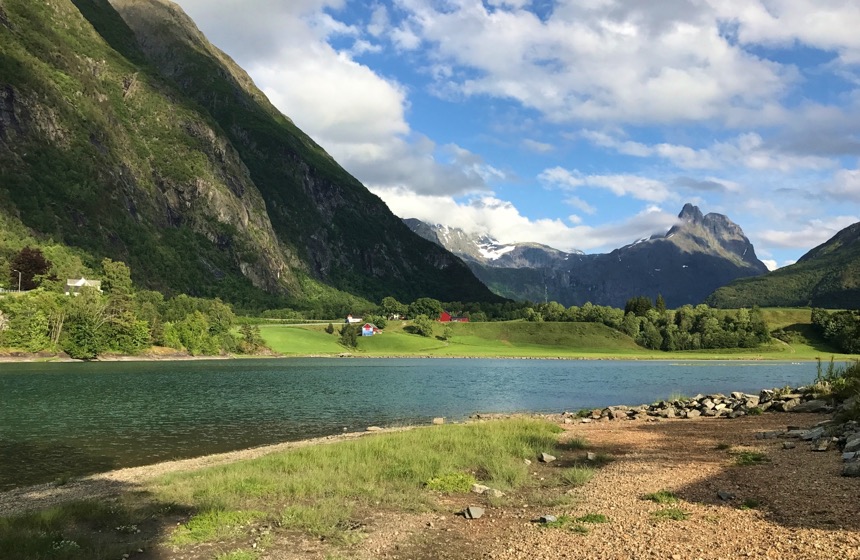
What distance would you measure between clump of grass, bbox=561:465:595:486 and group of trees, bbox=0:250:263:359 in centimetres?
15397

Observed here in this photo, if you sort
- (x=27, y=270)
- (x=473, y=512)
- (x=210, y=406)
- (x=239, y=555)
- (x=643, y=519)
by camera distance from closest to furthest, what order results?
(x=239, y=555) < (x=643, y=519) < (x=473, y=512) < (x=210, y=406) < (x=27, y=270)

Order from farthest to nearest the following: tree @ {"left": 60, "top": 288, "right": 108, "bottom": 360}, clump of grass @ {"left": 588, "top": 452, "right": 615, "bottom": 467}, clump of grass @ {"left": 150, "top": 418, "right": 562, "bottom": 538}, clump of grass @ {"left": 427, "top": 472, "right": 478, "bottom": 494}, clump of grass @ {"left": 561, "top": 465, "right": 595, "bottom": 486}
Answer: tree @ {"left": 60, "top": 288, "right": 108, "bottom": 360} < clump of grass @ {"left": 588, "top": 452, "right": 615, "bottom": 467} < clump of grass @ {"left": 561, "top": 465, "right": 595, "bottom": 486} < clump of grass @ {"left": 427, "top": 472, "right": 478, "bottom": 494} < clump of grass @ {"left": 150, "top": 418, "right": 562, "bottom": 538}

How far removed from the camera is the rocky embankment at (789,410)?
24188mm

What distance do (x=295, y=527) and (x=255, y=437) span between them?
29.1 meters

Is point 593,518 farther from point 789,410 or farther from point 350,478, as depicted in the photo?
point 789,410

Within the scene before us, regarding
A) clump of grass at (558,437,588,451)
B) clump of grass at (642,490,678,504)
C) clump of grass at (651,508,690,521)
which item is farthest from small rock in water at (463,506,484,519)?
clump of grass at (558,437,588,451)

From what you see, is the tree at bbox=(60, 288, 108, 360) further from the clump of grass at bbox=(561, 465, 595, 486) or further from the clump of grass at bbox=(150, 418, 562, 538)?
the clump of grass at bbox=(561, 465, 595, 486)

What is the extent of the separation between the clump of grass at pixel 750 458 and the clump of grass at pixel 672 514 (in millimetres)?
8216

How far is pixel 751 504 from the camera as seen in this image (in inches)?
669

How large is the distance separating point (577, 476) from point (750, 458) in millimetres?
7665

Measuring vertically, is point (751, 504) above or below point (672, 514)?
above

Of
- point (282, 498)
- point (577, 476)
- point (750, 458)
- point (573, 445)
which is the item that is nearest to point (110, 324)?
point (573, 445)

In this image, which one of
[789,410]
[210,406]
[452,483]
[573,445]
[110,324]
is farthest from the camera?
[110,324]

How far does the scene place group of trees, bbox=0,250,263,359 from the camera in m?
138
